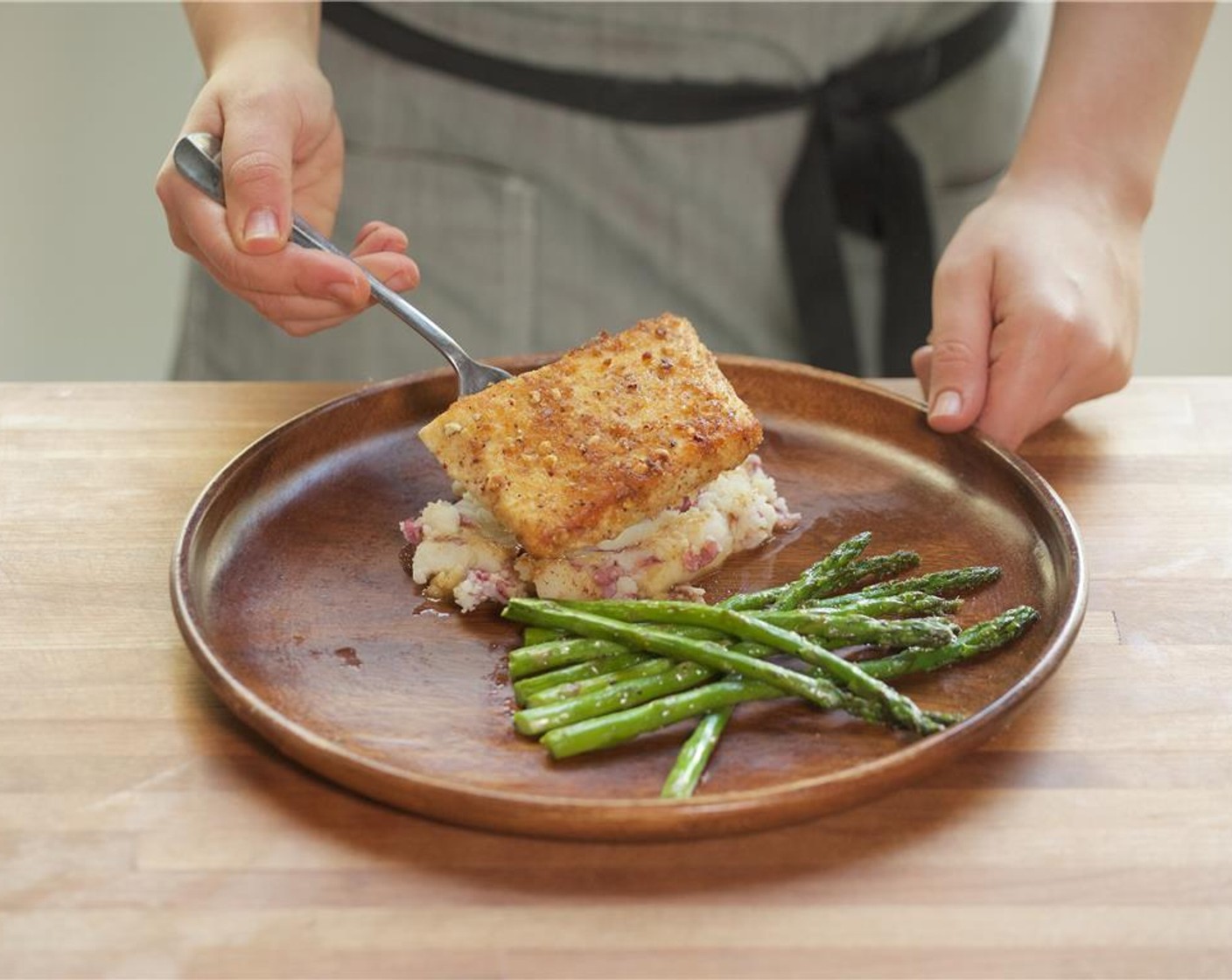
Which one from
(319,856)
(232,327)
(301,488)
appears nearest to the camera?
(319,856)

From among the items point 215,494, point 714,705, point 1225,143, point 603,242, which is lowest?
point 1225,143

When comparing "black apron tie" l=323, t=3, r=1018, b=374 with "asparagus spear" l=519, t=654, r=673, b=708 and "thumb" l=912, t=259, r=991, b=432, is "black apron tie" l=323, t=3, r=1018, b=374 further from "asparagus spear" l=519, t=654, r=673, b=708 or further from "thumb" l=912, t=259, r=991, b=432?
"asparagus spear" l=519, t=654, r=673, b=708

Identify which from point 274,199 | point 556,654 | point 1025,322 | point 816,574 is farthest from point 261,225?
point 1025,322

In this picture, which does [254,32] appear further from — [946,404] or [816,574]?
[816,574]

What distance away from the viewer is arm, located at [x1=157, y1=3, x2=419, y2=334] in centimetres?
259

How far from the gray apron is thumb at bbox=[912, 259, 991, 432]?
885mm

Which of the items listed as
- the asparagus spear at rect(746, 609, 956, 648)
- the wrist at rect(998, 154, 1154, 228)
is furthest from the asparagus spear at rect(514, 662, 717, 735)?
the wrist at rect(998, 154, 1154, 228)

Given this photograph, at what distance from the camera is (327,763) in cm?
176

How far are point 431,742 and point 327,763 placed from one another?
0.55 feet

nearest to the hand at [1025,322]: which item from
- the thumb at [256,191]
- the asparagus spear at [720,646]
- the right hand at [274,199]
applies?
the asparagus spear at [720,646]

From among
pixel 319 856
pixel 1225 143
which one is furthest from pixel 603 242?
pixel 1225 143

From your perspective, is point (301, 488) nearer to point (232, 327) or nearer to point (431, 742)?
point (431, 742)

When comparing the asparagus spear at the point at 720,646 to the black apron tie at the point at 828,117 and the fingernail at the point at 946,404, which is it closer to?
the fingernail at the point at 946,404

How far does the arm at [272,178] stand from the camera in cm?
259
